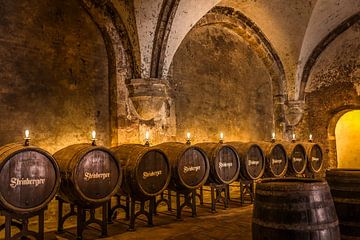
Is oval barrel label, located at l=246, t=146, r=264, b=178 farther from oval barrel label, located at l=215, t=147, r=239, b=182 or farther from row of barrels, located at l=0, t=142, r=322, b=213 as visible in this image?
oval barrel label, located at l=215, t=147, r=239, b=182

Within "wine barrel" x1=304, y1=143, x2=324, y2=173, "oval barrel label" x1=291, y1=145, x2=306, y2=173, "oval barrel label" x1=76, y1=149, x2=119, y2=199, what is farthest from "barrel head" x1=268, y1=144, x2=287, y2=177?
"oval barrel label" x1=76, y1=149, x2=119, y2=199

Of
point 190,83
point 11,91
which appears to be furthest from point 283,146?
point 11,91

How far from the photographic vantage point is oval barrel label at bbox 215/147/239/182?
5781 mm

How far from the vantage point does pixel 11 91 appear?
16.6ft

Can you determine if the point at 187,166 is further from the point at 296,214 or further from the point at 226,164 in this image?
the point at 296,214

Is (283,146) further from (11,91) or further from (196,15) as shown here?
(11,91)

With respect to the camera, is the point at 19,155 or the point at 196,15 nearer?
the point at 19,155

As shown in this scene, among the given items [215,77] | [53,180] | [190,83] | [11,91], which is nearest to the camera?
[53,180]

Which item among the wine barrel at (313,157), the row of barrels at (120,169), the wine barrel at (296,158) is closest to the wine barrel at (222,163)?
the row of barrels at (120,169)

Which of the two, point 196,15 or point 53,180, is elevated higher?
point 196,15

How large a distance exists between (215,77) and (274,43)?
7.45 ft

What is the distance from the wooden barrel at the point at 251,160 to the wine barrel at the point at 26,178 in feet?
11.6

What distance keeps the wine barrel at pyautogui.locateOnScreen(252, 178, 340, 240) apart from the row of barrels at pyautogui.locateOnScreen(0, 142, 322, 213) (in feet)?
7.67

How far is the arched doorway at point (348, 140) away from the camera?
1082cm
